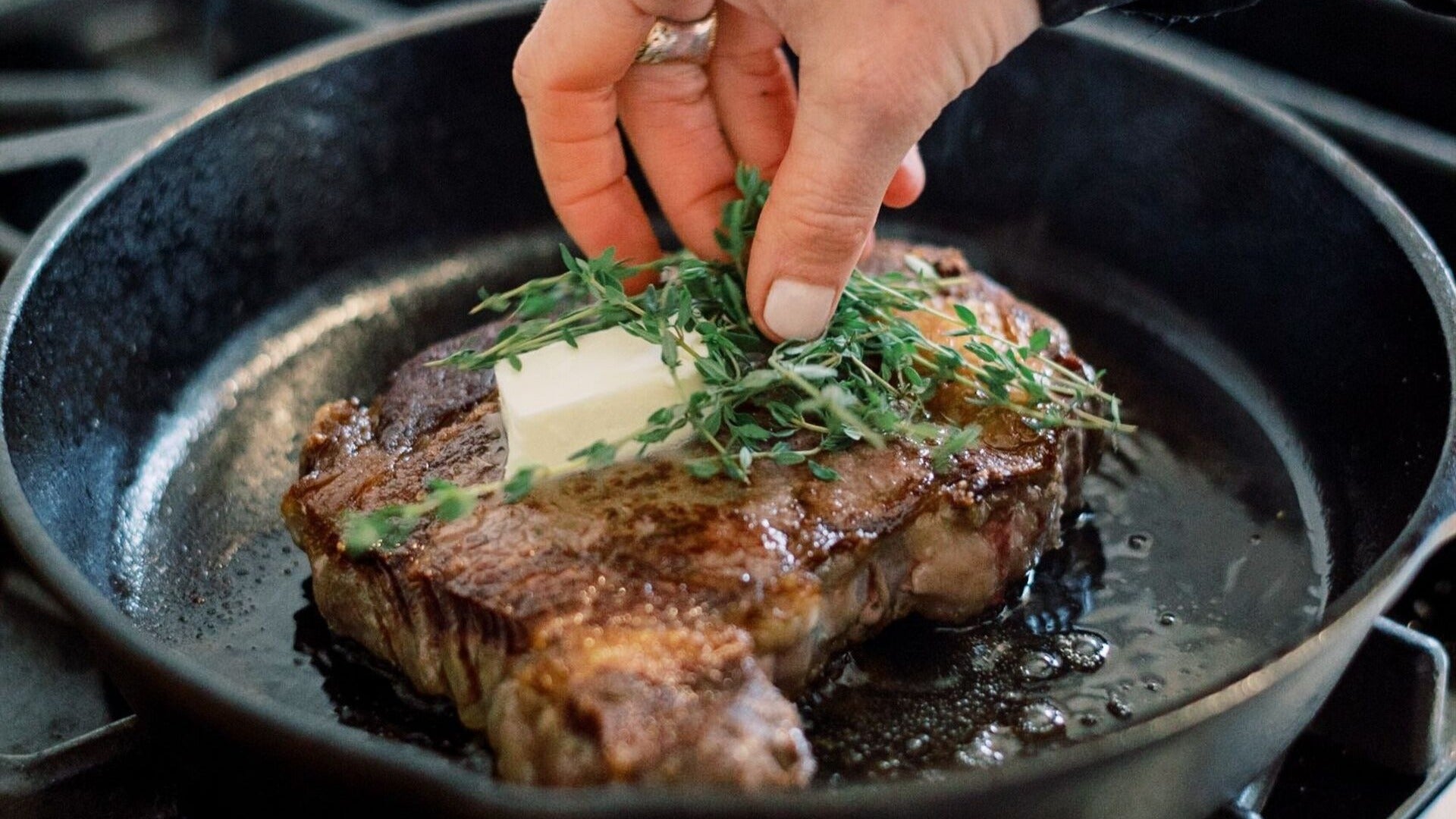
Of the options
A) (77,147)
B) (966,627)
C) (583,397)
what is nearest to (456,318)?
(77,147)

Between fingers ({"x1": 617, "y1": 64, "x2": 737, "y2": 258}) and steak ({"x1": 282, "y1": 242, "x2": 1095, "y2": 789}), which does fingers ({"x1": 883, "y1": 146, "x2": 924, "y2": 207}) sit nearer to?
fingers ({"x1": 617, "y1": 64, "x2": 737, "y2": 258})

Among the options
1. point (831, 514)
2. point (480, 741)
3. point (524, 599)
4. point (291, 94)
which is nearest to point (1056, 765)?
point (831, 514)

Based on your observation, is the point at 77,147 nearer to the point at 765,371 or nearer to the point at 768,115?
the point at 768,115

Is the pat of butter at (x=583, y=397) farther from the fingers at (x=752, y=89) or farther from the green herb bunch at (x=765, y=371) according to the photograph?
the fingers at (x=752, y=89)

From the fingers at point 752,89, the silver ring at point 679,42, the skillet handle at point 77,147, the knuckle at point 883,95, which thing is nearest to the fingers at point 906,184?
the fingers at point 752,89

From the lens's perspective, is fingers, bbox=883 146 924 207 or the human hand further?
fingers, bbox=883 146 924 207

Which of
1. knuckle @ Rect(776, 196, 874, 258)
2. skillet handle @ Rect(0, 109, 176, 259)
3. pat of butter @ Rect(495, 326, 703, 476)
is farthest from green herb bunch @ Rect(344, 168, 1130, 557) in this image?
skillet handle @ Rect(0, 109, 176, 259)

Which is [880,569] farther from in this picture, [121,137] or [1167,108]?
[121,137]
